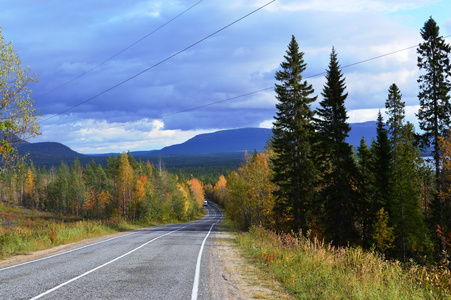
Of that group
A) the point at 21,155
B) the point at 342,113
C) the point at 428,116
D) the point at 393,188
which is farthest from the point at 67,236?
the point at 393,188

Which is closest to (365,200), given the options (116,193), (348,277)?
(348,277)

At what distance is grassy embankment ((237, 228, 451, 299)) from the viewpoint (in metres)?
7.97

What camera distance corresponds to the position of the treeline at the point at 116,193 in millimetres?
79688

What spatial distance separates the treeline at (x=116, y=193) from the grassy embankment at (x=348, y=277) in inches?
2104

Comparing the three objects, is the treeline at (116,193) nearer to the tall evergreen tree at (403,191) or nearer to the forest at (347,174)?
the forest at (347,174)

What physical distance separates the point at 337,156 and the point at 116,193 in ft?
220

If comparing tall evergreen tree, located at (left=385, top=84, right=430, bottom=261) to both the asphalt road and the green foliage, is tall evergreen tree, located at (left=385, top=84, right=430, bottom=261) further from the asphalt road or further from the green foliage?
the asphalt road

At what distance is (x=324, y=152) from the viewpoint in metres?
31.9

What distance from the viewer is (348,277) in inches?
362

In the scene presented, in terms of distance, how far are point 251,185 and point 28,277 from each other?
35343mm

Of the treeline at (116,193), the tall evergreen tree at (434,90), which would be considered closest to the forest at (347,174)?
the tall evergreen tree at (434,90)

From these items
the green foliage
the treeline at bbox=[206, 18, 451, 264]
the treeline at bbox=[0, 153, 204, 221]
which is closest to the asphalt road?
the treeline at bbox=[206, 18, 451, 264]

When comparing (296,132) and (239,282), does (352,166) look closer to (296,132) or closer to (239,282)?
(296,132)

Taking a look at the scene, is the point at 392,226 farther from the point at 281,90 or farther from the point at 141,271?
the point at 141,271
